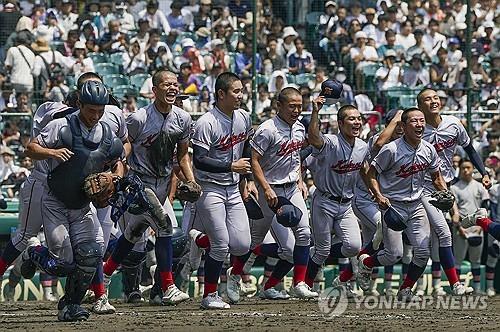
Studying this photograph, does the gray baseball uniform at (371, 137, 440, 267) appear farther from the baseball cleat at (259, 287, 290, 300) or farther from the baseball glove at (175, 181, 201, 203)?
the baseball glove at (175, 181, 201, 203)

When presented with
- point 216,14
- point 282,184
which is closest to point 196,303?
point 282,184

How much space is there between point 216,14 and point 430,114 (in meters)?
6.91

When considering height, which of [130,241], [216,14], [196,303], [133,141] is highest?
[216,14]

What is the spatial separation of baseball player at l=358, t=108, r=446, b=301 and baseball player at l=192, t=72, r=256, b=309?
4.96 feet

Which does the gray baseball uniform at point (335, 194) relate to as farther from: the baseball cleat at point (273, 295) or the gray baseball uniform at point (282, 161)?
the baseball cleat at point (273, 295)

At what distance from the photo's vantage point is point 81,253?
9.23 meters

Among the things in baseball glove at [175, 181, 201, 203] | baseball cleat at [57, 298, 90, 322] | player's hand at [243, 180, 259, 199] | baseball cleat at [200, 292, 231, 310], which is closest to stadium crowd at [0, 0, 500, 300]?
player's hand at [243, 180, 259, 199]

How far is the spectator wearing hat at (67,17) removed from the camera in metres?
18.5

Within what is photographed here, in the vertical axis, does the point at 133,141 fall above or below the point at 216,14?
below

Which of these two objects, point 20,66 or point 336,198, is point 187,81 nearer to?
point 20,66

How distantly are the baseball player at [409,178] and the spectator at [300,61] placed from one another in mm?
6312

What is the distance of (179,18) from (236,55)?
6.18 feet

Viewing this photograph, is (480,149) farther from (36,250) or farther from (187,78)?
(36,250)

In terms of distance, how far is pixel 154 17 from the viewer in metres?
19.1
